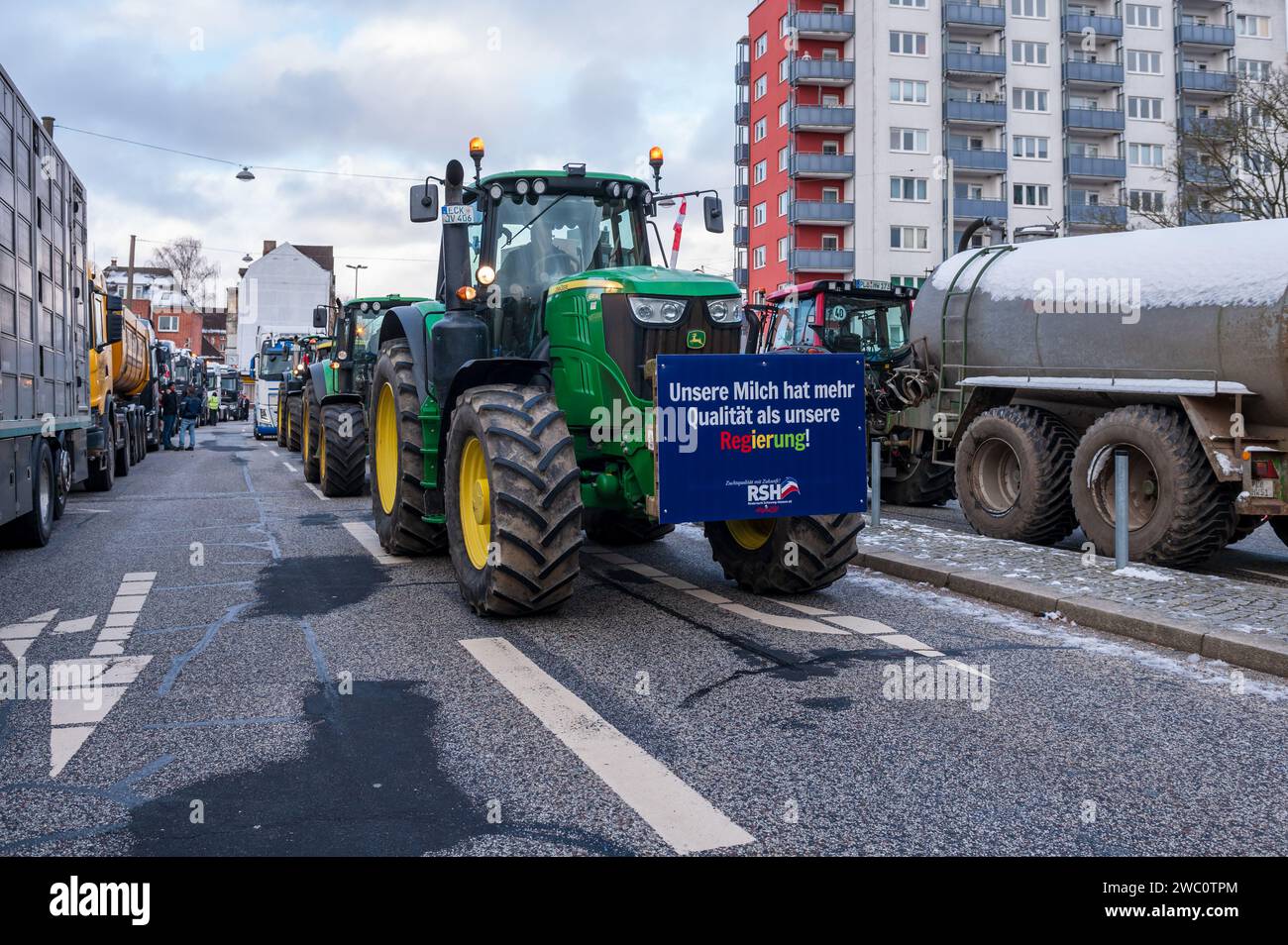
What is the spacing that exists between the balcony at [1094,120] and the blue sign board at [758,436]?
64.0 metres

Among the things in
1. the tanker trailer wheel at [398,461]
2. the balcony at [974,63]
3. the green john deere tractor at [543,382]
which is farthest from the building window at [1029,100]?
the green john deere tractor at [543,382]

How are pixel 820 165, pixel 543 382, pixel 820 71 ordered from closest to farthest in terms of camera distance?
pixel 543 382 < pixel 820 71 < pixel 820 165

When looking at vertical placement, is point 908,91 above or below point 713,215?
above

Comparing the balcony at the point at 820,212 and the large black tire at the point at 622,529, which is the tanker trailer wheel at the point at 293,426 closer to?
the large black tire at the point at 622,529

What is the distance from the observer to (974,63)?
62.3 meters

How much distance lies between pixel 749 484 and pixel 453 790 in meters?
3.08

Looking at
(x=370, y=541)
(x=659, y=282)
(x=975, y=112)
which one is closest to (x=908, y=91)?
(x=975, y=112)

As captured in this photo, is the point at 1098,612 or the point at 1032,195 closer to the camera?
the point at 1098,612

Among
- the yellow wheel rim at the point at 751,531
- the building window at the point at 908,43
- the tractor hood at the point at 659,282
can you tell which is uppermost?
the building window at the point at 908,43

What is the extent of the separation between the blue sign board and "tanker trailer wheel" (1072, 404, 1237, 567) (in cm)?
313

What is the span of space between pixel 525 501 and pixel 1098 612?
3.52m

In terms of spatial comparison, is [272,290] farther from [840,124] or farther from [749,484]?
[749,484]

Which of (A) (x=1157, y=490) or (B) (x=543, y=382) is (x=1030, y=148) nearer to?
(A) (x=1157, y=490)

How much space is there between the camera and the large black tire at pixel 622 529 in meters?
10.3
